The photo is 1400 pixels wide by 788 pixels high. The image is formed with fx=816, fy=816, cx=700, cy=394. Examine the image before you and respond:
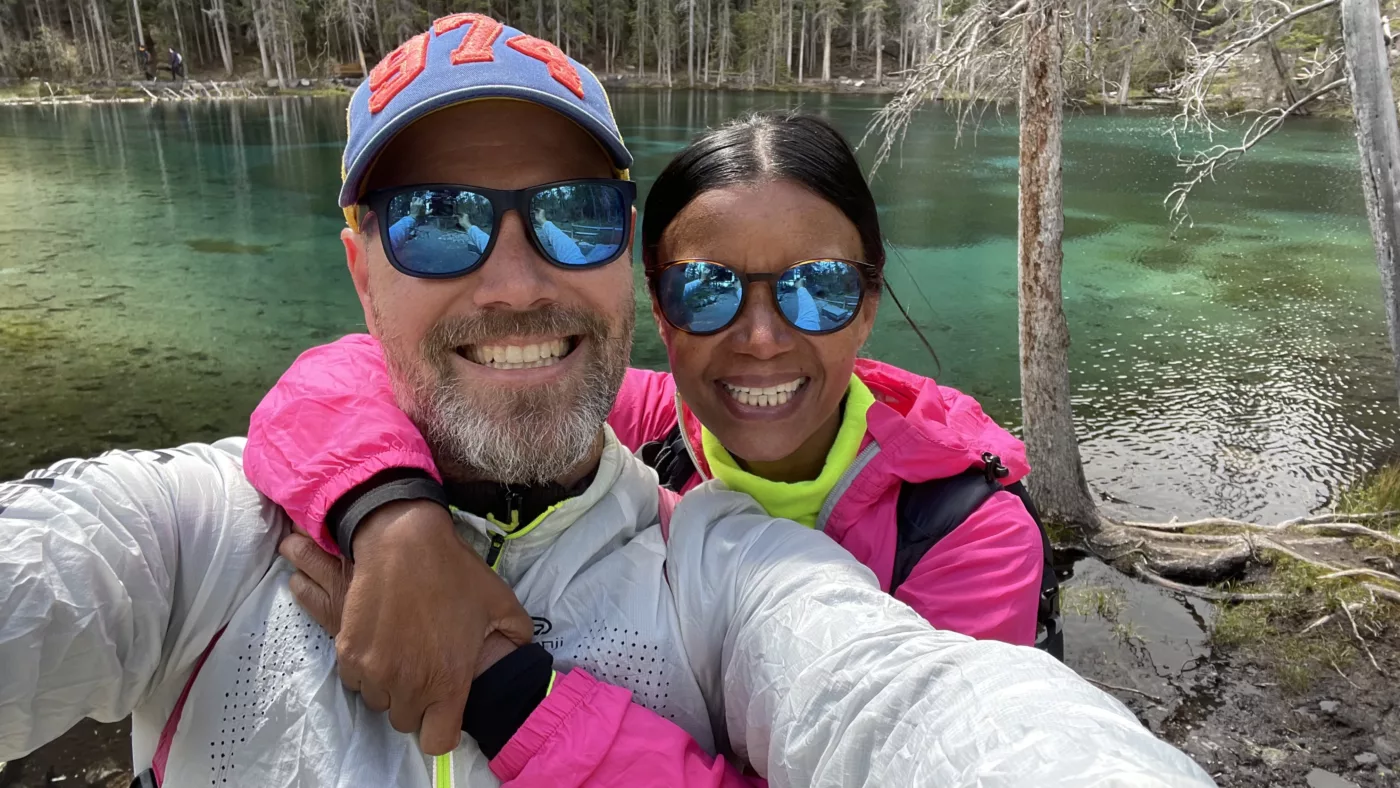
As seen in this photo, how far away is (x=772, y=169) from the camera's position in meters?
1.96

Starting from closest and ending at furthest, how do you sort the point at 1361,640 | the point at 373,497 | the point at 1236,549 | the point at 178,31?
the point at 373,497, the point at 1361,640, the point at 1236,549, the point at 178,31

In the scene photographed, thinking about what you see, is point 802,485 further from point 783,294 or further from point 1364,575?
point 1364,575

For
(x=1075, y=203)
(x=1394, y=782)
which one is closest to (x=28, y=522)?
(x=1394, y=782)

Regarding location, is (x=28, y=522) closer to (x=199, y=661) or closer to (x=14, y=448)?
(x=199, y=661)

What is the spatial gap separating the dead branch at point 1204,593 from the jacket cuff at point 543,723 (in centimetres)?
577

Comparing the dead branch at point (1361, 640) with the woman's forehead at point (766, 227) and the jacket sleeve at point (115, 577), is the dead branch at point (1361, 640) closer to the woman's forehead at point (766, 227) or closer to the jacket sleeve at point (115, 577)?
the woman's forehead at point (766, 227)

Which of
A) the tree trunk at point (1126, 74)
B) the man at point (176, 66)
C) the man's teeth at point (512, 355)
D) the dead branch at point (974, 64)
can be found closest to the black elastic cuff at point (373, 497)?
the man's teeth at point (512, 355)

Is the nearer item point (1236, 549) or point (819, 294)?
point (819, 294)

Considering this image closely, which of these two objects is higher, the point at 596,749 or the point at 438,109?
the point at 438,109

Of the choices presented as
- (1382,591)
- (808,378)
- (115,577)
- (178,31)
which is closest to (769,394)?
(808,378)

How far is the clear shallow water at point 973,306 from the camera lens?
28.7 ft

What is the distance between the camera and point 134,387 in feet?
31.4

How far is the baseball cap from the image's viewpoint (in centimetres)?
159

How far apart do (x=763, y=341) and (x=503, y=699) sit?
100 cm
